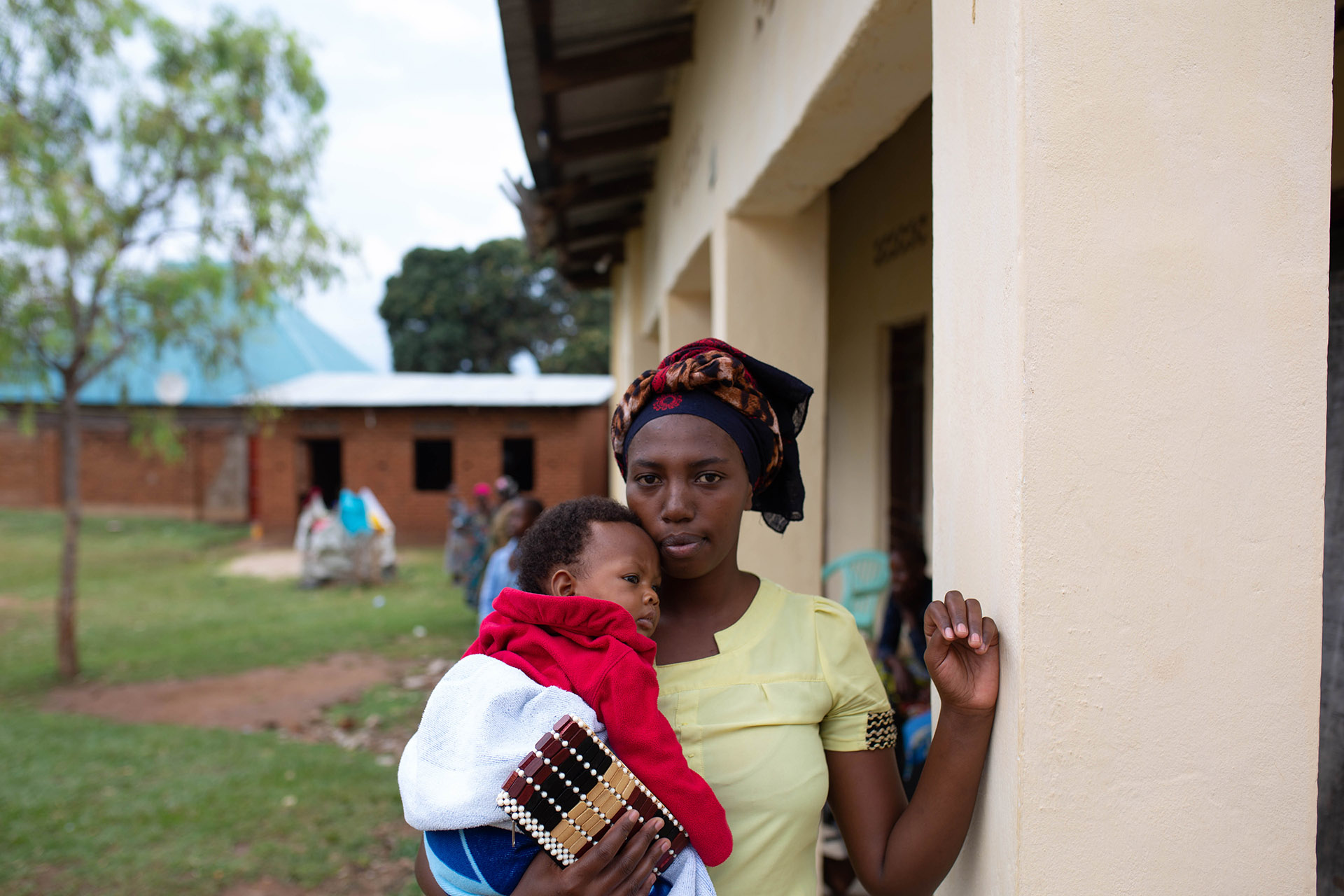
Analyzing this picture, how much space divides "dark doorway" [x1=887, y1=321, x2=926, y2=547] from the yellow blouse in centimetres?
366

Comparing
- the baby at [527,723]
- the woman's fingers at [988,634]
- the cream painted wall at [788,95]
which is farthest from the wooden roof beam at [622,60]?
the woman's fingers at [988,634]

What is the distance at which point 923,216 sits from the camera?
4715mm

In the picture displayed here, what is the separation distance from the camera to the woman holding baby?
1.35 meters

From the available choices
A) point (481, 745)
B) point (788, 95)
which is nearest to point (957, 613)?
point (481, 745)

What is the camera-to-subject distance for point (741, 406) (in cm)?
160

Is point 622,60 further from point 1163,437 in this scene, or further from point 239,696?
point 239,696

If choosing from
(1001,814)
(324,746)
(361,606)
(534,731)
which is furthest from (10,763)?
(1001,814)

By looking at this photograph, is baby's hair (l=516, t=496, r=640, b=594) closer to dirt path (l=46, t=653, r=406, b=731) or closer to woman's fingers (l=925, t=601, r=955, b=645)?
woman's fingers (l=925, t=601, r=955, b=645)

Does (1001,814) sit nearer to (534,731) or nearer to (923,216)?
(534,731)

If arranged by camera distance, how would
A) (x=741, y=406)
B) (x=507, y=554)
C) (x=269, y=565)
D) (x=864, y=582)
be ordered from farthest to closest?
(x=269, y=565) < (x=864, y=582) < (x=507, y=554) < (x=741, y=406)

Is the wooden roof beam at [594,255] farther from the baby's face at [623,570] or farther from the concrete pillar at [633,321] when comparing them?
the baby's face at [623,570]

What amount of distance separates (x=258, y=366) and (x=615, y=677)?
989 inches

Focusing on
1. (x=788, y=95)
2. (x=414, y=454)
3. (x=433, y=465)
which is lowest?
(x=433, y=465)

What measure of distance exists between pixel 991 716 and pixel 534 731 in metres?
0.68
